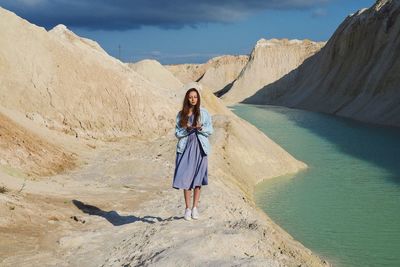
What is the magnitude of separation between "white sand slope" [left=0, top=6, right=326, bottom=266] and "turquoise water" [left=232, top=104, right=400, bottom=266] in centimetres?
93

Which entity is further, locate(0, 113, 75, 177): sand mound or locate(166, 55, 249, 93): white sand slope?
locate(166, 55, 249, 93): white sand slope

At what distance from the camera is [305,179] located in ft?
59.5

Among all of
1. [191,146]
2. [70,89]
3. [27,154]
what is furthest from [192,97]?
[70,89]

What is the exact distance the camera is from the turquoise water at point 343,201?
1101 centimetres

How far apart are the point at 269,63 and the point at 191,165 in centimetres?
8616

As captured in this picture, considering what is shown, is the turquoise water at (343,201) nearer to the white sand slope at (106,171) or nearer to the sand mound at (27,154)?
the white sand slope at (106,171)

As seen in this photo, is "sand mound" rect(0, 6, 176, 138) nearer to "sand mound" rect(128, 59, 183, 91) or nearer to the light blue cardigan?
the light blue cardigan

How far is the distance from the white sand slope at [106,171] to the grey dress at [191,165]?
2.03 feet

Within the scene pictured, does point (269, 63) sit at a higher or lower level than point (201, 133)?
higher

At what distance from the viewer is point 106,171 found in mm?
13422

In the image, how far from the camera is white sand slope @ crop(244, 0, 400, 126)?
44.7m

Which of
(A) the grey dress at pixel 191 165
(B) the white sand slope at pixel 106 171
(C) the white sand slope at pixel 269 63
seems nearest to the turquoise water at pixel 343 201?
(B) the white sand slope at pixel 106 171

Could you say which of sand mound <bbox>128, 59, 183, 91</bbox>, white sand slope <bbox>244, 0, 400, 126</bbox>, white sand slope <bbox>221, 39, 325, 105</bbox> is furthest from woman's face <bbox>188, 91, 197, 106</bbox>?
white sand slope <bbox>221, 39, 325, 105</bbox>

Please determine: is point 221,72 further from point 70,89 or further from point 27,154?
point 27,154
